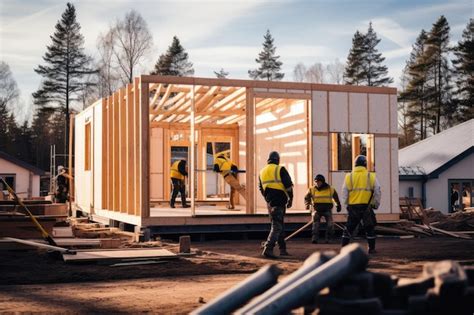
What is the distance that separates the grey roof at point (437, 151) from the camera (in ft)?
92.7

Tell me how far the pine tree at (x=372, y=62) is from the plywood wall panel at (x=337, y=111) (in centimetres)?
3251

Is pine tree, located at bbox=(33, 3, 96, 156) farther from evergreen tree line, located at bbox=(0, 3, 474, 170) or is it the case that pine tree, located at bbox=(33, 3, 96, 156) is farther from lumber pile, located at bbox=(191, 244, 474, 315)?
lumber pile, located at bbox=(191, 244, 474, 315)

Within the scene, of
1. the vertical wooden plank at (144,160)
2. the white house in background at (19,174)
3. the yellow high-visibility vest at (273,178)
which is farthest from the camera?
the white house in background at (19,174)

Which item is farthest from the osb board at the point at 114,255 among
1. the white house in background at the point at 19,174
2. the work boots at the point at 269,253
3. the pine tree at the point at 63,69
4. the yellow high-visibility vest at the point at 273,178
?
the pine tree at the point at 63,69

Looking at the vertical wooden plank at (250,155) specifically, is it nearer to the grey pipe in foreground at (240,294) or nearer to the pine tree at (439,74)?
the grey pipe in foreground at (240,294)

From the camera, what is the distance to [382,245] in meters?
14.0

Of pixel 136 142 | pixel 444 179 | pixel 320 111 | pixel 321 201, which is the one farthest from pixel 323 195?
pixel 444 179

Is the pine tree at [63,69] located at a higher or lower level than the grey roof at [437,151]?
higher

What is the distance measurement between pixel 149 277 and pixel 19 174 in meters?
32.1

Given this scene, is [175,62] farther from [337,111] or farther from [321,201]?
[321,201]

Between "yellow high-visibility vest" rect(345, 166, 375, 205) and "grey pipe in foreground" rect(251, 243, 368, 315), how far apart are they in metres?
7.18

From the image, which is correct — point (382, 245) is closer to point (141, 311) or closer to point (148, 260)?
point (148, 260)

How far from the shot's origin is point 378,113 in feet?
53.9

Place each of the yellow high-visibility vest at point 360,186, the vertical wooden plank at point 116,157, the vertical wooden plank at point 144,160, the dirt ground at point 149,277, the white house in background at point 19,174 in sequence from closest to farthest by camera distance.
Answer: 1. the dirt ground at point 149,277
2. the yellow high-visibility vest at point 360,186
3. the vertical wooden plank at point 144,160
4. the vertical wooden plank at point 116,157
5. the white house in background at point 19,174
